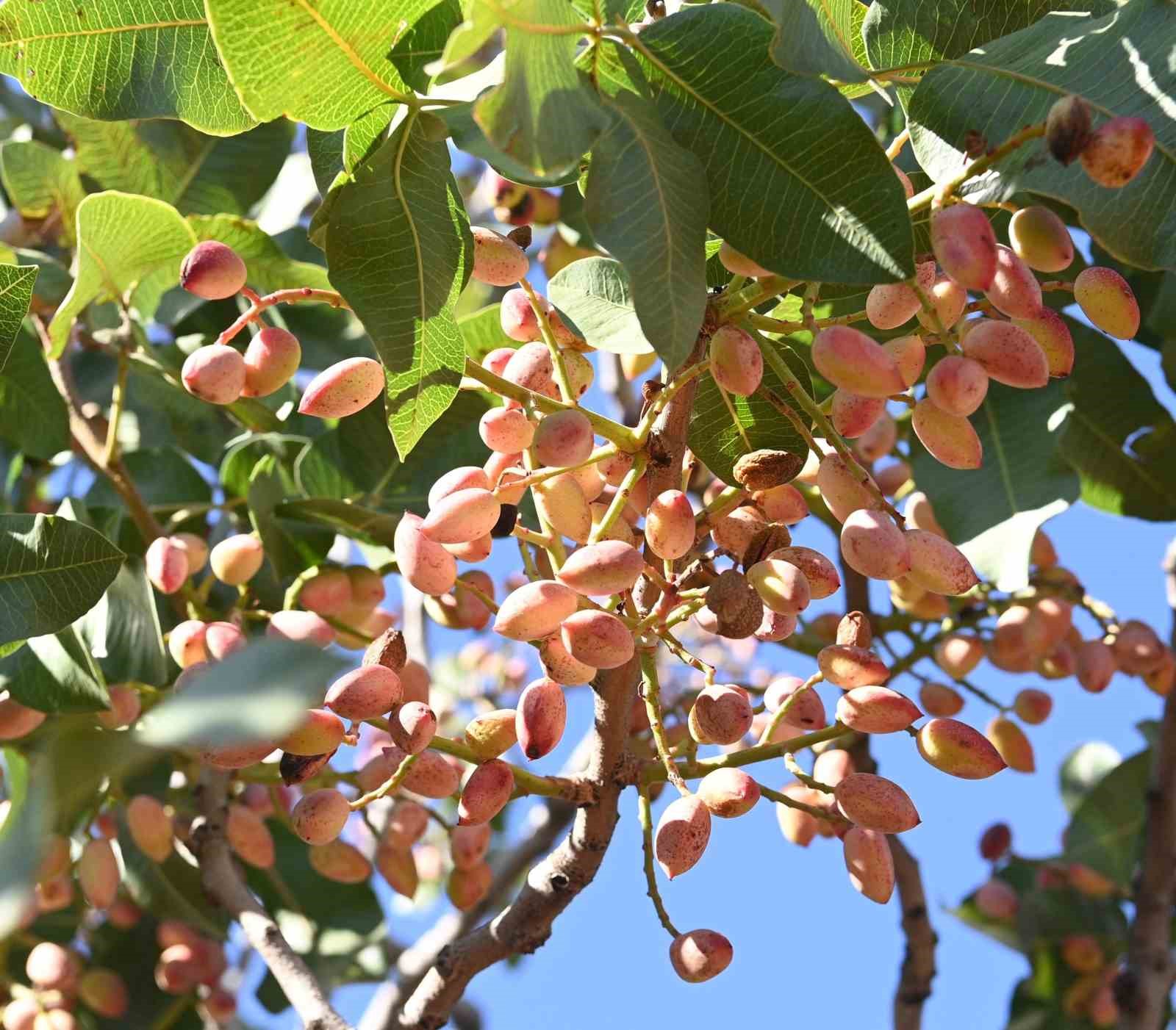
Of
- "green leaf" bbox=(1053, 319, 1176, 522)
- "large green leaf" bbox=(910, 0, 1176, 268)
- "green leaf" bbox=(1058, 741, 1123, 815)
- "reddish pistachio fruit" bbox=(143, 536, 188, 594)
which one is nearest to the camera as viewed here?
"large green leaf" bbox=(910, 0, 1176, 268)

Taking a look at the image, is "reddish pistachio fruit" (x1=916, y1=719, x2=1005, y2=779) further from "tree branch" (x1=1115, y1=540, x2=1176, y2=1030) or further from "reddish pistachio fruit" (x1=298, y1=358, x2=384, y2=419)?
"tree branch" (x1=1115, y1=540, x2=1176, y2=1030)

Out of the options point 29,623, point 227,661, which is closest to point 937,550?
point 227,661

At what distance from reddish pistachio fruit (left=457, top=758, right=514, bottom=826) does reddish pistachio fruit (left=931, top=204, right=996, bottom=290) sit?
370 millimetres

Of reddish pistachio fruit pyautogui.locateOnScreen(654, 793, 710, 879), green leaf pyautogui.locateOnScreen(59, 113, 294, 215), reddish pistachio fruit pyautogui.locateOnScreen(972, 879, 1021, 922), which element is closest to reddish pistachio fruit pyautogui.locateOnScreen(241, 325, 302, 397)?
reddish pistachio fruit pyautogui.locateOnScreen(654, 793, 710, 879)

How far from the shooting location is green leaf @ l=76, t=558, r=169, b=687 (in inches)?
43.4

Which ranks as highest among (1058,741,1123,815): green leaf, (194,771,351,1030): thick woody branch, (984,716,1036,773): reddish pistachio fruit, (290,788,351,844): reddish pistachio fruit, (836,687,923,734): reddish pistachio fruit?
(836,687,923,734): reddish pistachio fruit

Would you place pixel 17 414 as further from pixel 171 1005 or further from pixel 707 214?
pixel 707 214

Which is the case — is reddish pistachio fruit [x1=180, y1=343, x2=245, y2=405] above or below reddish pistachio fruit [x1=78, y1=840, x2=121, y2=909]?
above

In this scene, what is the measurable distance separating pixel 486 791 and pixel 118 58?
1.54 feet

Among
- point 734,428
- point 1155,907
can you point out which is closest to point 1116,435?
point 1155,907

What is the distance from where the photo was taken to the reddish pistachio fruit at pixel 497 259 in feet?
2.69

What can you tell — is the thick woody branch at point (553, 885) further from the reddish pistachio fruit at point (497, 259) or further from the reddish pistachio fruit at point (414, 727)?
the reddish pistachio fruit at point (497, 259)

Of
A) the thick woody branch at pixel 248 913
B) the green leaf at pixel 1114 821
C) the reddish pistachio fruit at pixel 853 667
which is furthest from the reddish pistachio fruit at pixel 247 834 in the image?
the green leaf at pixel 1114 821

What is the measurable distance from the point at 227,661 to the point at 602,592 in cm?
31
